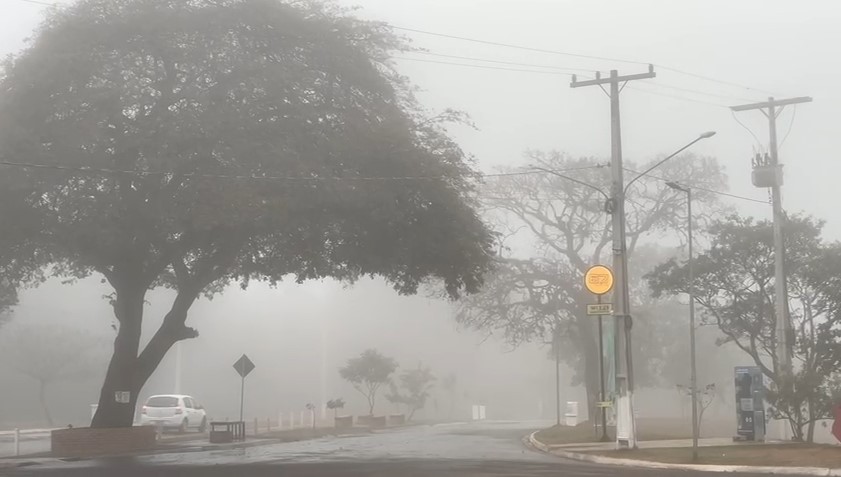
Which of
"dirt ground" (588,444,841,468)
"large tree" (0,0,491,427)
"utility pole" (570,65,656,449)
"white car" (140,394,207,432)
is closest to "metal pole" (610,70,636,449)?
"utility pole" (570,65,656,449)

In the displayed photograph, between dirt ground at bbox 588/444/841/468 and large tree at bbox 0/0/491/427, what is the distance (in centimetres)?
860

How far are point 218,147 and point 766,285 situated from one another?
2165cm

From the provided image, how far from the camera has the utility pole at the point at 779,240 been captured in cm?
3431

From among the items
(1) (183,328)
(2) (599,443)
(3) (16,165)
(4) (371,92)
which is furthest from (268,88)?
(2) (599,443)

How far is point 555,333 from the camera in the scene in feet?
170

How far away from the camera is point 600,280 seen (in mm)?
30750

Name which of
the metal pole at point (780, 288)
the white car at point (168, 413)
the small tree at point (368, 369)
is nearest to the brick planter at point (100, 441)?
the white car at point (168, 413)

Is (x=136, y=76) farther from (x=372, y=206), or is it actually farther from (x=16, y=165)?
(x=372, y=206)

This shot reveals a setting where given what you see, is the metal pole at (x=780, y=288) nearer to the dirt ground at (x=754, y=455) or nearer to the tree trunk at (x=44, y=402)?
the dirt ground at (x=754, y=455)

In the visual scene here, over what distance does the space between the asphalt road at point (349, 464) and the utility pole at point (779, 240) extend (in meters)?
9.53

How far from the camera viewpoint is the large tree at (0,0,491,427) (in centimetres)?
2923

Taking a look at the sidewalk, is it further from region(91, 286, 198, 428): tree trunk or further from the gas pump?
region(91, 286, 198, 428): tree trunk

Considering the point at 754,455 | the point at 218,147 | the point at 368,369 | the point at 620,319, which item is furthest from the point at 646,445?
the point at 368,369

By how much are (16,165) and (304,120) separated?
7.95m
